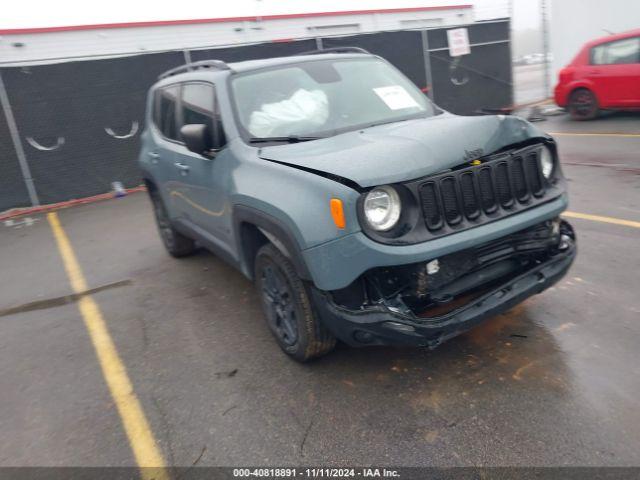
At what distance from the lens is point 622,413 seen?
267 cm

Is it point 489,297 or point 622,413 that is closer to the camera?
point 622,413

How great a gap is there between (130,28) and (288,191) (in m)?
13.9

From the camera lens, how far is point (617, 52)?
10758 mm

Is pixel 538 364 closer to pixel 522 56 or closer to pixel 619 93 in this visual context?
pixel 619 93

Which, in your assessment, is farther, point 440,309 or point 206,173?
point 206,173

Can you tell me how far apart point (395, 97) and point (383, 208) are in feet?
5.58

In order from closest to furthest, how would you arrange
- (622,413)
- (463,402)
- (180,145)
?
1. (622,413)
2. (463,402)
3. (180,145)

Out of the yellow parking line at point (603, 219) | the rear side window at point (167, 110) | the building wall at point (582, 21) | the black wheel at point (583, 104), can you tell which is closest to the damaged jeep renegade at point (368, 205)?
the rear side window at point (167, 110)

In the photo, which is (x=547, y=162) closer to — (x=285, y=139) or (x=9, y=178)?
(x=285, y=139)

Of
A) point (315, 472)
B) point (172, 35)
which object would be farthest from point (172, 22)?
point (315, 472)

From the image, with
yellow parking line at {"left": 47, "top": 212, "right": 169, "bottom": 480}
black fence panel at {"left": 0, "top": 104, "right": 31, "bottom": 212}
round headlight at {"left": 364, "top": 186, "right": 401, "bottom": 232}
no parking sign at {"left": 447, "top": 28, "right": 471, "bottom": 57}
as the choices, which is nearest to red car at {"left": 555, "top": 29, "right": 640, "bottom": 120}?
no parking sign at {"left": 447, "top": 28, "right": 471, "bottom": 57}

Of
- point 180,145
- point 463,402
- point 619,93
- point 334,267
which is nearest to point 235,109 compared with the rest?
point 180,145

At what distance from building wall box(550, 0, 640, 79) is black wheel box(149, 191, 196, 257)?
14.7 meters

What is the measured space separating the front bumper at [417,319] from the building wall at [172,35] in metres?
10.2
